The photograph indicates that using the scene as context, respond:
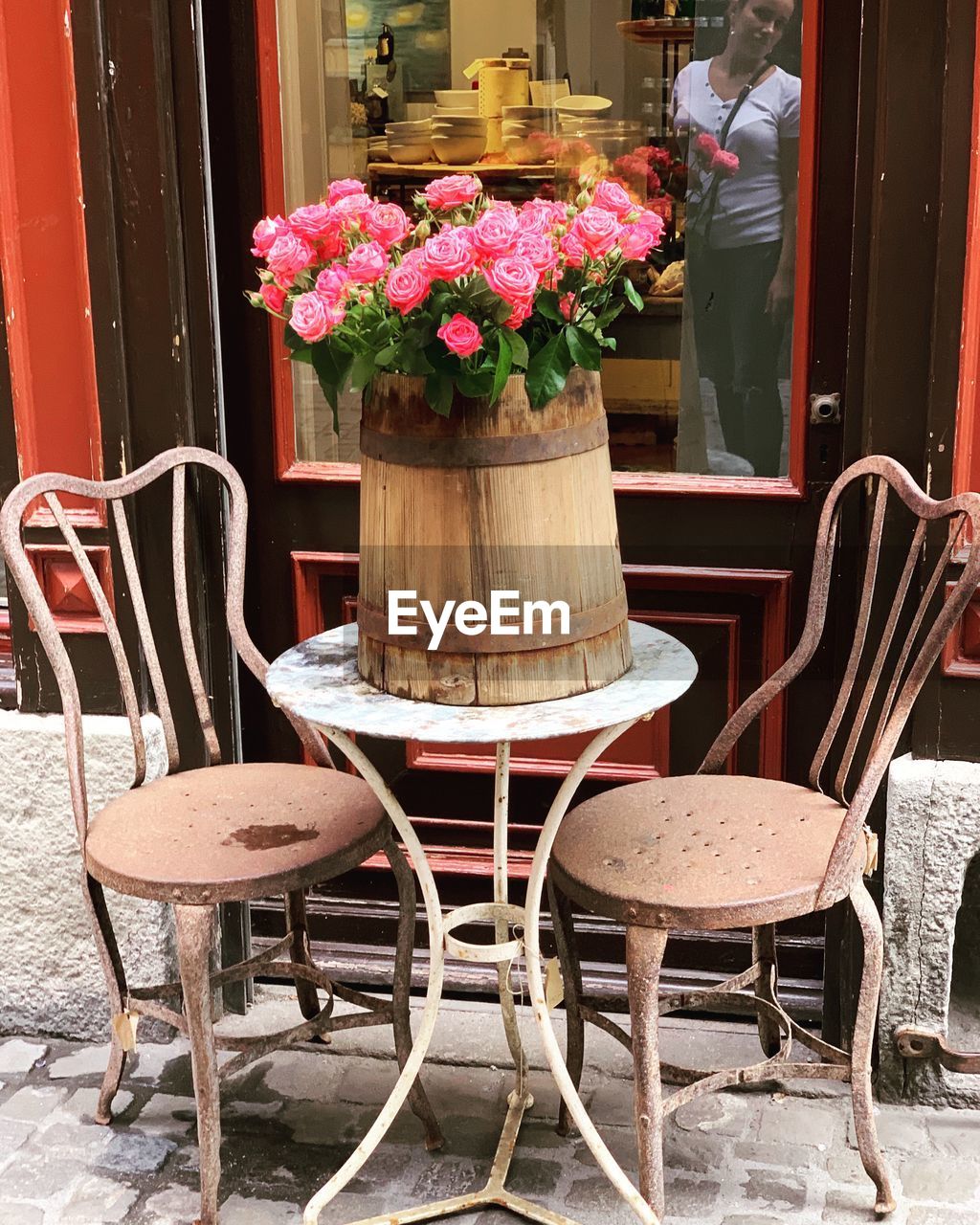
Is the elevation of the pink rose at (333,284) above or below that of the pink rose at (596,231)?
below

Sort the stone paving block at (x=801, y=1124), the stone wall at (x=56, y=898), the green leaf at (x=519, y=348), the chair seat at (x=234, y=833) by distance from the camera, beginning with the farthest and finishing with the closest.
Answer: the stone wall at (x=56, y=898) < the stone paving block at (x=801, y=1124) < the chair seat at (x=234, y=833) < the green leaf at (x=519, y=348)

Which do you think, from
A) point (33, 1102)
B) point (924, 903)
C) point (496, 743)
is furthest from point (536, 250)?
point (33, 1102)

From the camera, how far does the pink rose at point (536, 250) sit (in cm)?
230

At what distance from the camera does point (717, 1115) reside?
3.17 m

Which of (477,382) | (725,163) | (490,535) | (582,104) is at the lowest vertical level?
(490,535)

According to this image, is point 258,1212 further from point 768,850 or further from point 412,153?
point 412,153

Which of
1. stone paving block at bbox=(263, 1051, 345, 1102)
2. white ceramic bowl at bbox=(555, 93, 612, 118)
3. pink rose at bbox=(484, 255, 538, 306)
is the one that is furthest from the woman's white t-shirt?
stone paving block at bbox=(263, 1051, 345, 1102)

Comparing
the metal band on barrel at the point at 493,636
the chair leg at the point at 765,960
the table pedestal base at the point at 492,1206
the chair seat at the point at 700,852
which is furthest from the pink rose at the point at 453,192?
the table pedestal base at the point at 492,1206

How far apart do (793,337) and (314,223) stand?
1.22m

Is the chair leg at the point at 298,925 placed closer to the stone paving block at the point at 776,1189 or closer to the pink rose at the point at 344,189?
→ the stone paving block at the point at 776,1189

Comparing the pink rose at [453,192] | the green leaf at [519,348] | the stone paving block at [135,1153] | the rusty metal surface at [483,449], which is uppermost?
the pink rose at [453,192]

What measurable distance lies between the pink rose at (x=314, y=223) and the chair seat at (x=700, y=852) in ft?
3.89

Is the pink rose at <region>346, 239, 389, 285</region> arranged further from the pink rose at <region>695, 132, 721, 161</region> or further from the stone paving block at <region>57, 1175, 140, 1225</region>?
the stone paving block at <region>57, 1175, 140, 1225</region>

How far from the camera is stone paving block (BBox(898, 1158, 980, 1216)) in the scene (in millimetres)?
2891
